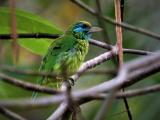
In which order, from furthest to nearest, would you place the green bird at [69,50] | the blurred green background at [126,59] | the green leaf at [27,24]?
1. the blurred green background at [126,59]
2. the green bird at [69,50]
3. the green leaf at [27,24]

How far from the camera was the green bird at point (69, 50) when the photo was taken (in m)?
3.43

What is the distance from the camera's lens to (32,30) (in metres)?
2.98

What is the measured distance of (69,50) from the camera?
369cm

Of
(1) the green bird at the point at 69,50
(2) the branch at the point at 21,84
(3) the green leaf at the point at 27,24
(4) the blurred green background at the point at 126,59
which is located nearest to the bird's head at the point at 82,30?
(1) the green bird at the point at 69,50

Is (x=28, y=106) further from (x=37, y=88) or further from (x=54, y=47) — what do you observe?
(x=54, y=47)

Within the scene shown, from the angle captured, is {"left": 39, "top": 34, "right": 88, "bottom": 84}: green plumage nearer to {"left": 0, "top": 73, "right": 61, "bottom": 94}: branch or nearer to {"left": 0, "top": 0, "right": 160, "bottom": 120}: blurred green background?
{"left": 0, "top": 0, "right": 160, "bottom": 120}: blurred green background

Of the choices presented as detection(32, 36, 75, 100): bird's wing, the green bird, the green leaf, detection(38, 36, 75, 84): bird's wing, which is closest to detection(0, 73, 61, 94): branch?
the green leaf

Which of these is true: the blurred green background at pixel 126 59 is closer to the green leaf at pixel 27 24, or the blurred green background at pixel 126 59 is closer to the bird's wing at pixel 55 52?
the bird's wing at pixel 55 52

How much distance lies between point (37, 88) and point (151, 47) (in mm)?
3422

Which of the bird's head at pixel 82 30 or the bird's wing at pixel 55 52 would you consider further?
the bird's head at pixel 82 30

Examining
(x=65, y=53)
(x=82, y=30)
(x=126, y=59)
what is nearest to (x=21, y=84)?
(x=65, y=53)

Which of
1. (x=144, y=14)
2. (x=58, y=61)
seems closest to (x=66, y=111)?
(x=58, y=61)

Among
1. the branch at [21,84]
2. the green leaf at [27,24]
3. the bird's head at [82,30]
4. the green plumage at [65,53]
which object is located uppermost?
the bird's head at [82,30]

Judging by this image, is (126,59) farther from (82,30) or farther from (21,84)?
(21,84)
